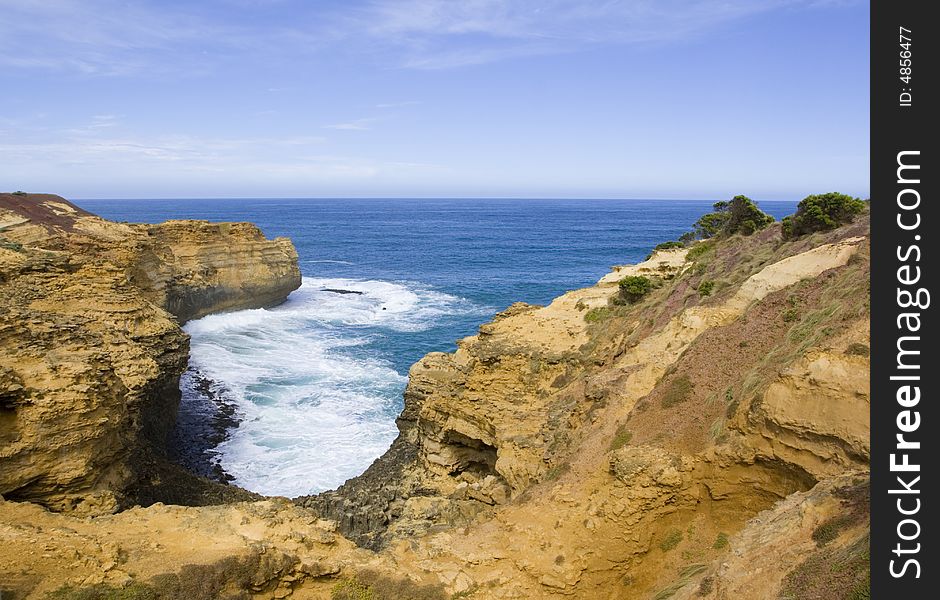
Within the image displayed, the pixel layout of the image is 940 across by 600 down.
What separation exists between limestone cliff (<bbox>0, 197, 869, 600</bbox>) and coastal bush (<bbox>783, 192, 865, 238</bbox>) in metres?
3.58

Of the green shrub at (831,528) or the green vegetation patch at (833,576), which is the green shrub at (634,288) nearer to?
the green shrub at (831,528)

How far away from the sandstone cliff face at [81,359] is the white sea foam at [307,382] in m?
4.56

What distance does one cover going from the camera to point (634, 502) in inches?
565

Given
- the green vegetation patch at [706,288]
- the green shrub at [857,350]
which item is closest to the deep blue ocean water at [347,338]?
the green vegetation patch at [706,288]

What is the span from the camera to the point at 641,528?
46.7 ft

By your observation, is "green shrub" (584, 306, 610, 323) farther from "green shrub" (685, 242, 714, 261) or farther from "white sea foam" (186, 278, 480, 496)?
"white sea foam" (186, 278, 480, 496)

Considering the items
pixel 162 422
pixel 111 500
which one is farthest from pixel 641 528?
pixel 162 422

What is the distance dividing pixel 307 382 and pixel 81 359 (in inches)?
859

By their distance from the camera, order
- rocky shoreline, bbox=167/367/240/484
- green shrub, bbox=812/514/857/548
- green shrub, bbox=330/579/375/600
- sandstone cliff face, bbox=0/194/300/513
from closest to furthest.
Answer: green shrub, bbox=812/514/857/548 → green shrub, bbox=330/579/375/600 → sandstone cliff face, bbox=0/194/300/513 → rocky shoreline, bbox=167/367/240/484

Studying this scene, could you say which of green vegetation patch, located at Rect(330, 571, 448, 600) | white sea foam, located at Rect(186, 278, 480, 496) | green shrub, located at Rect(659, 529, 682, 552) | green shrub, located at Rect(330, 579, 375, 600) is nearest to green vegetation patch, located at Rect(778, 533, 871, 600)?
green shrub, located at Rect(659, 529, 682, 552)

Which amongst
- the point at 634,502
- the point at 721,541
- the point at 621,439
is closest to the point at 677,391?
the point at 621,439

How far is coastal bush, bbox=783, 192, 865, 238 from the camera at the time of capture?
25.7m

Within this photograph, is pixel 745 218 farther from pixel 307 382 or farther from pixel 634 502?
pixel 307 382
